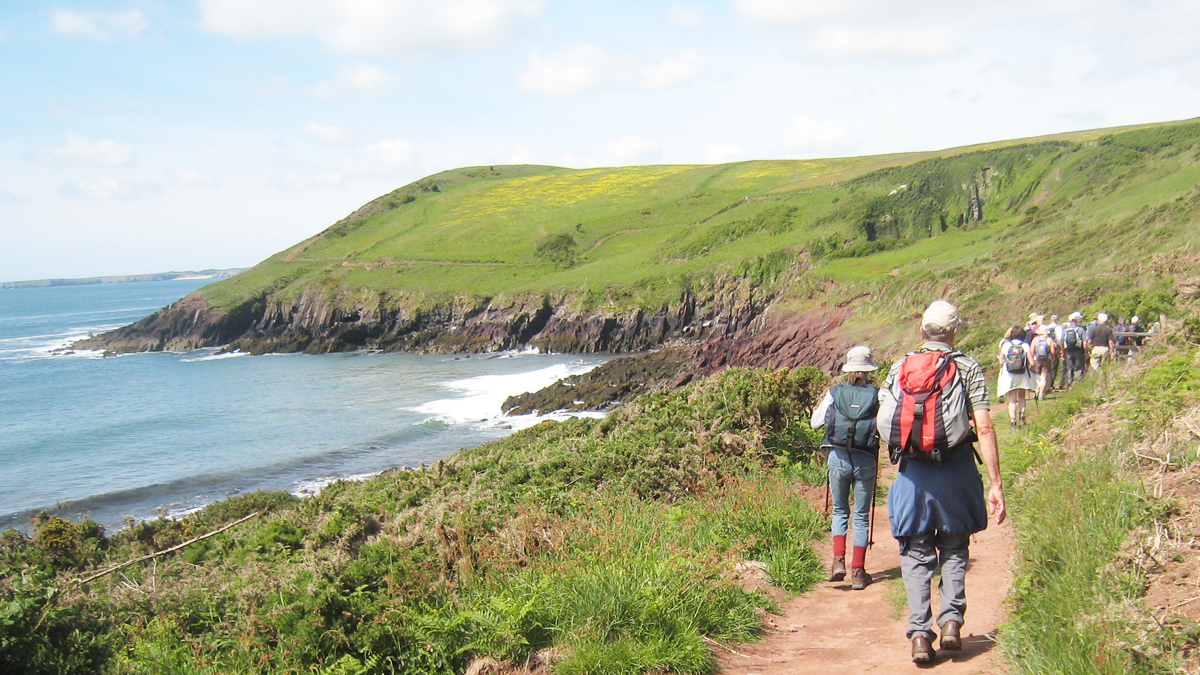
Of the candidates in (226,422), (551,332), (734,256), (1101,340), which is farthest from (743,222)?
(1101,340)

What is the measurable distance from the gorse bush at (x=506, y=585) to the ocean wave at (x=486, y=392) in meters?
28.1

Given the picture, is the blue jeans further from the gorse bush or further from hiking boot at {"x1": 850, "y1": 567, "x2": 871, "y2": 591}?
the gorse bush

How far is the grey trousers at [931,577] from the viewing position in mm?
4809

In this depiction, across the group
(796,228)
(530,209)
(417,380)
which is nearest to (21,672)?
(417,380)

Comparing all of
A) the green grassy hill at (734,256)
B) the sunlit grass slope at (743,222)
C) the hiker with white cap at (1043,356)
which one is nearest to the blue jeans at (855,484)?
the hiker with white cap at (1043,356)

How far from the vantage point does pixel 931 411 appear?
466 cm

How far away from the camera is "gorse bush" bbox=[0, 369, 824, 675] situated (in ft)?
16.8

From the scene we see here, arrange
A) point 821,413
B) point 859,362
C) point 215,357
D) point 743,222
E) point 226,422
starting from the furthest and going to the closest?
point 743,222
point 215,357
point 226,422
point 821,413
point 859,362

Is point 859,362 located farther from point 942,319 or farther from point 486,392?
point 486,392

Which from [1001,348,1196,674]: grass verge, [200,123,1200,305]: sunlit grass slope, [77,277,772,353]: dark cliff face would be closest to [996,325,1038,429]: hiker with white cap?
[1001,348,1196,674]: grass verge

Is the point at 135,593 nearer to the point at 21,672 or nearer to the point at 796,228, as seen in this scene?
the point at 21,672

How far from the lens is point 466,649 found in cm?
510

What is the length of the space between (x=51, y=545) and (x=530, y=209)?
91.4 meters

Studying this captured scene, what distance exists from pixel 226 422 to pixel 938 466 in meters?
44.1
